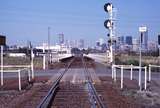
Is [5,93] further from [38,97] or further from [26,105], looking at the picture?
[26,105]

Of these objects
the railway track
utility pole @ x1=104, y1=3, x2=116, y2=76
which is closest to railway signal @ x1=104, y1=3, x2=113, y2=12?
utility pole @ x1=104, y1=3, x2=116, y2=76

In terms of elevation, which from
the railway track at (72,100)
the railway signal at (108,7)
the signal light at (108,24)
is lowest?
the railway track at (72,100)

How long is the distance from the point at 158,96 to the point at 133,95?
130cm

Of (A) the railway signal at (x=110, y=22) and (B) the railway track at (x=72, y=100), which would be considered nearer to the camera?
(B) the railway track at (x=72, y=100)

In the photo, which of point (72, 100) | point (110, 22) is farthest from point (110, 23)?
point (72, 100)

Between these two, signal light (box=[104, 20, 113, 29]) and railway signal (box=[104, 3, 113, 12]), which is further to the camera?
railway signal (box=[104, 3, 113, 12])

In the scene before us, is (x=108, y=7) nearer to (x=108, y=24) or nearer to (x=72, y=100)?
(x=108, y=24)

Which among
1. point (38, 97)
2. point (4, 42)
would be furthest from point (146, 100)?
point (4, 42)

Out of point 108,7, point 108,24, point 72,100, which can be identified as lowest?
point 72,100

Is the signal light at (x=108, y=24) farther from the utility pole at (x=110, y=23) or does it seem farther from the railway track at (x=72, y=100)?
the railway track at (x=72, y=100)

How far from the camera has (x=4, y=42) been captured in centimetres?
2614

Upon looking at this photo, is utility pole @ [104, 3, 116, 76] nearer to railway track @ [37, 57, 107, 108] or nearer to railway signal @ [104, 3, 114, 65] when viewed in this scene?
railway signal @ [104, 3, 114, 65]

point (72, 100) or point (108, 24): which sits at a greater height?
point (108, 24)

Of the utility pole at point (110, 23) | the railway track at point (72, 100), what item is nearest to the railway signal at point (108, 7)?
the utility pole at point (110, 23)
